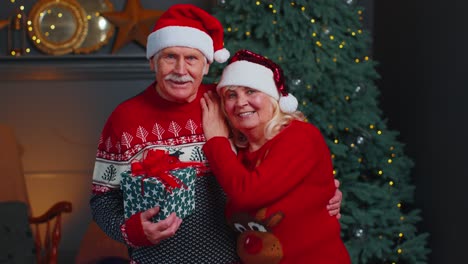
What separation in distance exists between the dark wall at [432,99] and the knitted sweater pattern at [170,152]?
232cm

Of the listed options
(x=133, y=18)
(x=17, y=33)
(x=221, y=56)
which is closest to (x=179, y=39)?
(x=221, y=56)

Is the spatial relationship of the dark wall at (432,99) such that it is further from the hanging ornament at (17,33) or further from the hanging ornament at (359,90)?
the hanging ornament at (17,33)

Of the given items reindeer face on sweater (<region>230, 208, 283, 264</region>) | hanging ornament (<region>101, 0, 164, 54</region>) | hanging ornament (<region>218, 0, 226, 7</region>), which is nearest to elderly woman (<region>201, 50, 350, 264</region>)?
reindeer face on sweater (<region>230, 208, 283, 264</region>)

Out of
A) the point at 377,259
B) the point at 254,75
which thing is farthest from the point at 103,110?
the point at 254,75

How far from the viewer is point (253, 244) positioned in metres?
2.34

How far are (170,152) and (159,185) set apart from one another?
15cm

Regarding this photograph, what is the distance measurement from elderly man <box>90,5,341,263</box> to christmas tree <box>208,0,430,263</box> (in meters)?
1.88

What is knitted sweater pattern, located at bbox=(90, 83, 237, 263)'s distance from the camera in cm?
228

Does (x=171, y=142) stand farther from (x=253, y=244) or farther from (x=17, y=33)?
(x=17, y=33)

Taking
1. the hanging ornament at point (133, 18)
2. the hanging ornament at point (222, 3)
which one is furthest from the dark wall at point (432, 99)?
the hanging ornament at point (133, 18)

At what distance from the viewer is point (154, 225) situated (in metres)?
2.15

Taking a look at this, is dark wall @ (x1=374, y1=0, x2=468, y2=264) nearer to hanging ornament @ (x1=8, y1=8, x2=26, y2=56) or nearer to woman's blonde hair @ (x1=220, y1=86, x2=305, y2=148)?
woman's blonde hair @ (x1=220, y1=86, x2=305, y2=148)

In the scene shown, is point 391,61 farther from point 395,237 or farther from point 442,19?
point 395,237

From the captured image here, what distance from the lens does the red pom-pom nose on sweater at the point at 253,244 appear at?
92.1 inches
